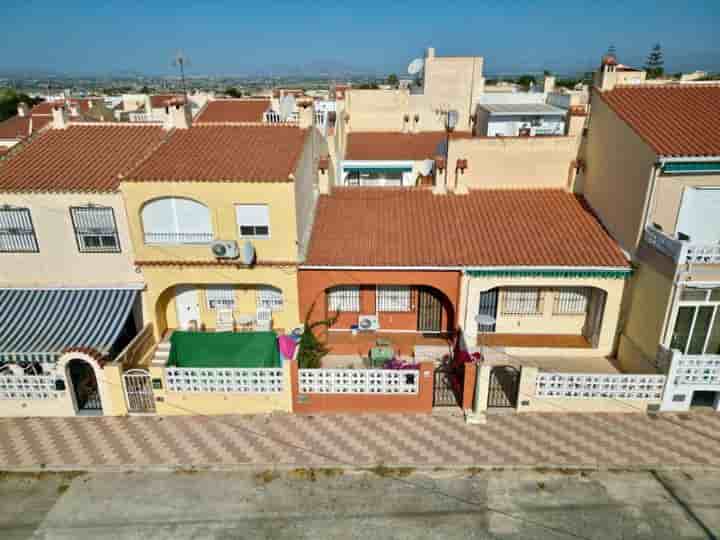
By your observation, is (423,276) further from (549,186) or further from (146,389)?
(146,389)

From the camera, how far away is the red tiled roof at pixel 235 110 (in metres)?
45.2

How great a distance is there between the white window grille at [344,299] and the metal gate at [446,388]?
16.7ft

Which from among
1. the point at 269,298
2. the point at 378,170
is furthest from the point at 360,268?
the point at 378,170

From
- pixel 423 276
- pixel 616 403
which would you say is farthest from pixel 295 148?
pixel 616 403

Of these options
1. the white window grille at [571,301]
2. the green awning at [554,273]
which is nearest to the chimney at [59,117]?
the green awning at [554,273]

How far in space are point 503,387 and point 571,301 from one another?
19.8 ft

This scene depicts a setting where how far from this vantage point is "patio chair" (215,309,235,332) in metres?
21.2

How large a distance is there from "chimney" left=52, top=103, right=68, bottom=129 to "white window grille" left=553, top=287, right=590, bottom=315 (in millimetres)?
24351

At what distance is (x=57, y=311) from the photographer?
739 inches

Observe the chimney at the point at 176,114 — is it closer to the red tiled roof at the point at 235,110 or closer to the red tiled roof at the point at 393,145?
the red tiled roof at the point at 393,145

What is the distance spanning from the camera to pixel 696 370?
1664cm

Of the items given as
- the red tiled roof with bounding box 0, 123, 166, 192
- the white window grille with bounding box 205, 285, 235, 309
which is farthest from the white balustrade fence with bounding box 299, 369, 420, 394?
the red tiled roof with bounding box 0, 123, 166, 192

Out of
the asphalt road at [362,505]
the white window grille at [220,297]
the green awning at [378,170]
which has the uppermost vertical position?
the green awning at [378,170]

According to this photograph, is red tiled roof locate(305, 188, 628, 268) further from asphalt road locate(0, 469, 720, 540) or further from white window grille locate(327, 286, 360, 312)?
asphalt road locate(0, 469, 720, 540)
